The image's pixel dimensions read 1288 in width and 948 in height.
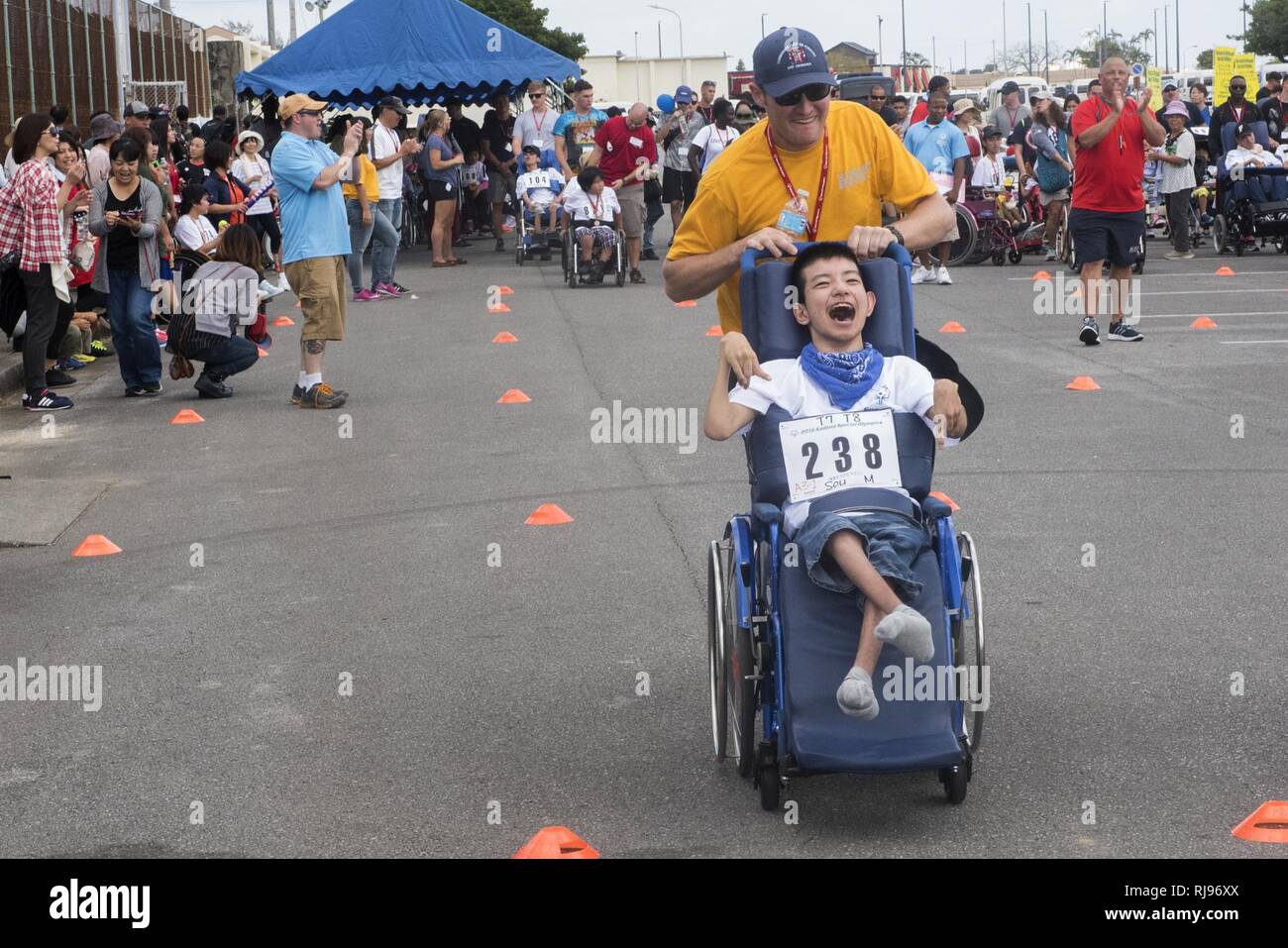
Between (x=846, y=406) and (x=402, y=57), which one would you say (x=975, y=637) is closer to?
(x=846, y=406)

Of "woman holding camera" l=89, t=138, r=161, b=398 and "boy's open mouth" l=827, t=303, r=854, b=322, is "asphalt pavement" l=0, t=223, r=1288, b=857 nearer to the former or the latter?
"woman holding camera" l=89, t=138, r=161, b=398

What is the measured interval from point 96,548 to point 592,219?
12560 mm

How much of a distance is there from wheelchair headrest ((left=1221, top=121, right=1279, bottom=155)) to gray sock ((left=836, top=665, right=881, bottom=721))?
1801 centimetres

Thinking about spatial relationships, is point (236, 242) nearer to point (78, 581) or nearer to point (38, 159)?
point (38, 159)

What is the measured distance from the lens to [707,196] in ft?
17.5

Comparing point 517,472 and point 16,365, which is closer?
point 517,472

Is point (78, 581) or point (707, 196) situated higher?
point (707, 196)

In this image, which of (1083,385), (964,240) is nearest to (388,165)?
(964,240)

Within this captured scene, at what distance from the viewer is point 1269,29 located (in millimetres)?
90875

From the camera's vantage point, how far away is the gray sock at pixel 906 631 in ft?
13.9

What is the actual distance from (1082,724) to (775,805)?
1151mm

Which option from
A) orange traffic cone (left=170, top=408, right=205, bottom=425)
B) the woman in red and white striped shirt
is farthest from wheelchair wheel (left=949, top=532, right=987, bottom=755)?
the woman in red and white striped shirt

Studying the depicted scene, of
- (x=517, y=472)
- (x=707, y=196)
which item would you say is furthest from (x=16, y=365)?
(x=707, y=196)
